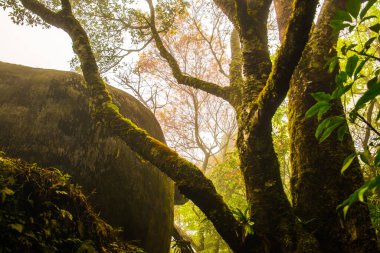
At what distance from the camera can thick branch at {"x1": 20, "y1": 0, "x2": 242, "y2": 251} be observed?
3.44m

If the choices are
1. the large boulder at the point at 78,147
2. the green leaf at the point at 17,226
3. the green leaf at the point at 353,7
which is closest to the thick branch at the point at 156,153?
the large boulder at the point at 78,147

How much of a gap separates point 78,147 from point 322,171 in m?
4.15

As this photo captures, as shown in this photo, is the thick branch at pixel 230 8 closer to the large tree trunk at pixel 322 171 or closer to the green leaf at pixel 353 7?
the large tree trunk at pixel 322 171

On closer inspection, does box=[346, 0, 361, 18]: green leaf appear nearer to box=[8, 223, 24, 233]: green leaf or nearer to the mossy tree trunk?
→ the mossy tree trunk

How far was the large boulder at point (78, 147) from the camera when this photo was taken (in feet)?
16.8

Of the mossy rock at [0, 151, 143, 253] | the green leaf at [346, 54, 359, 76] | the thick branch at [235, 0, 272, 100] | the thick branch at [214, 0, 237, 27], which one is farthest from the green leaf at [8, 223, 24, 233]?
the thick branch at [214, 0, 237, 27]

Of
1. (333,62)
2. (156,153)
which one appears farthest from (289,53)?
(156,153)

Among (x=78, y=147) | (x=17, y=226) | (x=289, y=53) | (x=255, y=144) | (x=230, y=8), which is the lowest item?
(x=17, y=226)

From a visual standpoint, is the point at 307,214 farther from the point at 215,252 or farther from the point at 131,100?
the point at 215,252

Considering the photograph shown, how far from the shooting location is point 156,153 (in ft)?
12.9

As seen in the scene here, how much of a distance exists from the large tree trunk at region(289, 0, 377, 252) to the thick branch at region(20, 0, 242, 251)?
110 cm

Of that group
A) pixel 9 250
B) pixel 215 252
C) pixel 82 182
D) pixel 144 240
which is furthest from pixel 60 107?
pixel 215 252

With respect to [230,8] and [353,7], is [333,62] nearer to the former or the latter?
[353,7]

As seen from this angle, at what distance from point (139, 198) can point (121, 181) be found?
0.53 m
